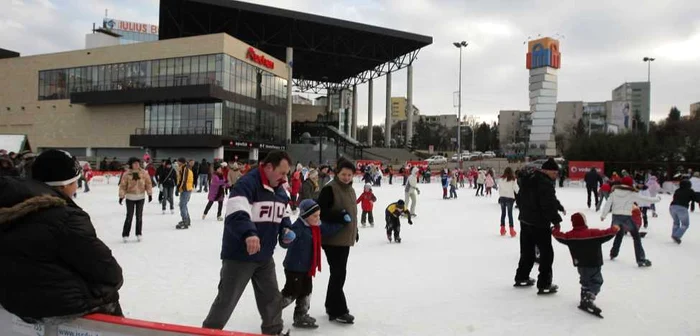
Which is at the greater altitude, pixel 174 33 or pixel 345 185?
pixel 174 33

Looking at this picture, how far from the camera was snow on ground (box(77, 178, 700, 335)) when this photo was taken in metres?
4.40

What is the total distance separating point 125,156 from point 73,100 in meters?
8.05

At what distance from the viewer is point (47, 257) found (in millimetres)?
1899

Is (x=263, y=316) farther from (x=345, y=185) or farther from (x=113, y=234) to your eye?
(x=113, y=234)

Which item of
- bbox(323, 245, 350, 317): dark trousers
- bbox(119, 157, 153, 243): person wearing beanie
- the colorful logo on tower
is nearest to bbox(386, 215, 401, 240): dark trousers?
bbox(119, 157, 153, 243): person wearing beanie

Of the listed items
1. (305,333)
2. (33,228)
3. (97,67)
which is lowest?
A: (305,333)

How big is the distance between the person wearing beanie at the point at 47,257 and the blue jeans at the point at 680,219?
10585mm

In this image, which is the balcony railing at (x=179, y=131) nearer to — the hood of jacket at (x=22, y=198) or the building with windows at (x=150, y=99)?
the building with windows at (x=150, y=99)

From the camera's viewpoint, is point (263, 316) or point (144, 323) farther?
point (263, 316)

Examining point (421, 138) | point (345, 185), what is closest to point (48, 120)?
point (345, 185)

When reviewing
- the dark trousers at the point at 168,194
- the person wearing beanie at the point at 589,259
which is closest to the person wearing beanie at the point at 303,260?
the person wearing beanie at the point at 589,259

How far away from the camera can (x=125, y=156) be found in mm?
45062

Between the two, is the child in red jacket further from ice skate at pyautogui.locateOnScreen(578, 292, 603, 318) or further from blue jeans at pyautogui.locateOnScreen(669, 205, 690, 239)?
blue jeans at pyautogui.locateOnScreen(669, 205, 690, 239)

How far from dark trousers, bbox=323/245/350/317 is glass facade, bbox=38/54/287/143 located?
3952cm
